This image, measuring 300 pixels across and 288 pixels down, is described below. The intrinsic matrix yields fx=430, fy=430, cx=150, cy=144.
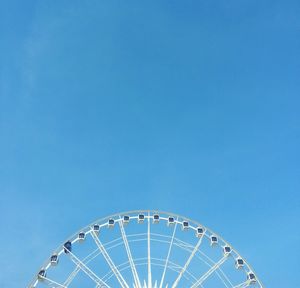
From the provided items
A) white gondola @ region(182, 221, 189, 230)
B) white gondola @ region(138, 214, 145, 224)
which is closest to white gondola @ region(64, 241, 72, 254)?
white gondola @ region(138, 214, 145, 224)

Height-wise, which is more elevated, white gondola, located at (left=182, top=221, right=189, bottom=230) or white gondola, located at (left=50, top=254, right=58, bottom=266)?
white gondola, located at (left=182, top=221, right=189, bottom=230)

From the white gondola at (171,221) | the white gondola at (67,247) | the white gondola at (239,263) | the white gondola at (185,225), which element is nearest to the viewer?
the white gondola at (239,263)

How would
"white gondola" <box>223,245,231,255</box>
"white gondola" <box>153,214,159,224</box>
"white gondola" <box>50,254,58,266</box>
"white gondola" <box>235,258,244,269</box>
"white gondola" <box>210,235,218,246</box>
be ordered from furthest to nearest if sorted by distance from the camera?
"white gondola" <box>153,214,159,224</box>
"white gondola" <box>210,235,218,246</box>
"white gondola" <box>223,245,231,255</box>
"white gondola" <box>235,258,244,269</box>
"white gondola" <box>50,254,58,266</box>

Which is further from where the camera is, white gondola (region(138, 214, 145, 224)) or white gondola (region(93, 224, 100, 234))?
white gondola (region(138, 214, 145, 224))

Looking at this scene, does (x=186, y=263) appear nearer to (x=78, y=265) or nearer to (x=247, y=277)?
(x=247, y=277)

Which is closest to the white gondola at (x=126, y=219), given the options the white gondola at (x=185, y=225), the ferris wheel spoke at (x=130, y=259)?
the ferris wheel spoke at (x=130, y=259)

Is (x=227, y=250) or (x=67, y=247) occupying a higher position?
(x=227, y=250)

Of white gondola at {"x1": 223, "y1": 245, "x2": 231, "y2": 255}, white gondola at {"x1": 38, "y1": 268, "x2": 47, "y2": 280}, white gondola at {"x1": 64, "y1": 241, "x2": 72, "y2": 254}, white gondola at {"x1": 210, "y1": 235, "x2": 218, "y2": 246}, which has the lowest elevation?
white gondola at {"x1": 38, "y1": 268, "x2": 47, "y2": 280}

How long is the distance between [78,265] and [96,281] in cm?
221

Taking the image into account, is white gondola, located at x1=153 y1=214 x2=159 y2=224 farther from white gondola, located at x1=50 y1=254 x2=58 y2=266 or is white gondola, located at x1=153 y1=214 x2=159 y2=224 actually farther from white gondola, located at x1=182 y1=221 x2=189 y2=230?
white gondola, located at x1=50 y1=254 x2=58 y2=266

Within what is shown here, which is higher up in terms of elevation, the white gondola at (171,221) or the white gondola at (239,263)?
the white gondola at (171,221)

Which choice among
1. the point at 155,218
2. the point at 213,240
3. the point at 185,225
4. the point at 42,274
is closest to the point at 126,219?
the point at 155,218

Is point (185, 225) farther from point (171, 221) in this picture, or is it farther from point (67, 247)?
point (67, 247)

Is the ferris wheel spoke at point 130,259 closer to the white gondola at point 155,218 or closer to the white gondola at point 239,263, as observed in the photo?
the white gondola at point 155,218
